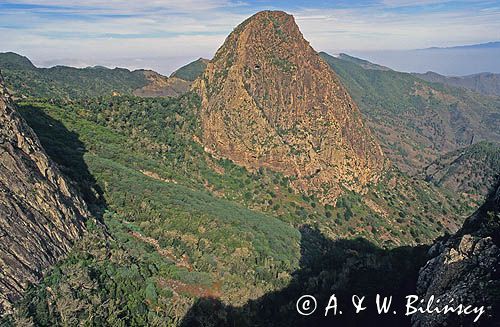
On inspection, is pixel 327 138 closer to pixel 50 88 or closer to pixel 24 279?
pixel 24 279

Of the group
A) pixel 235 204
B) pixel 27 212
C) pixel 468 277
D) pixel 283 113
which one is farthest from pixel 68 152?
pixel 283 113

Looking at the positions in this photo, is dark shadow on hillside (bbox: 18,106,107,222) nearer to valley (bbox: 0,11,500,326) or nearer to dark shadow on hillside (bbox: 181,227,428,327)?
valley (bbox: 0,11,500,326)

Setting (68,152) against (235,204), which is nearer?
(68,152)

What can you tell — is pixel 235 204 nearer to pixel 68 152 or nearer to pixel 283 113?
pixel 68 152

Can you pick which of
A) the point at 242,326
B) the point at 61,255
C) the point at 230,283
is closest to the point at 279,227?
the point at 230,283

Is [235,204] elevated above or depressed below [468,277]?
below

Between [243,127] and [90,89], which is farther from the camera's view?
[90,89]

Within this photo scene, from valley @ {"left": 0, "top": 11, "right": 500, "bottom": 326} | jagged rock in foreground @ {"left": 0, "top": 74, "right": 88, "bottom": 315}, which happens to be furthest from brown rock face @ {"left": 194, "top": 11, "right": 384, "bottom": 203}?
jagged rock in foreground @ {"left": 0, "top": 74, "right": 88, "bottom": 315}
